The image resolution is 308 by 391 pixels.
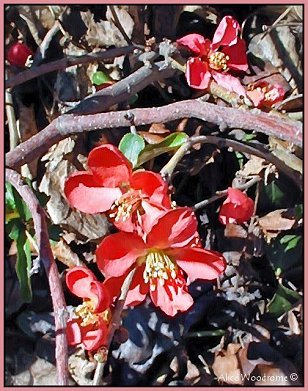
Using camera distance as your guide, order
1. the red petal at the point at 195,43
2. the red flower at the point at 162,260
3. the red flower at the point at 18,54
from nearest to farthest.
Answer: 1. the red flower at the point at 162,260
2. the red petal at the point at 195,43
3. the red flower at the point at 18,54

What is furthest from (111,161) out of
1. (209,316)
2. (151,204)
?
(209,316)

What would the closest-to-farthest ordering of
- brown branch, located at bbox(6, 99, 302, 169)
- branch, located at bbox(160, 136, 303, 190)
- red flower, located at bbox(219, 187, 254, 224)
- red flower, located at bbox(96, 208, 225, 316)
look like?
1. brown branch, located at bbox(6, 99, 302, 169)
2. red flower, located at bbox(96, 208, 225, 316)
3. branch, located at bbox(160, 136, 303, 190)
4. red flower, located at bbox(219, 187, 254, 224)

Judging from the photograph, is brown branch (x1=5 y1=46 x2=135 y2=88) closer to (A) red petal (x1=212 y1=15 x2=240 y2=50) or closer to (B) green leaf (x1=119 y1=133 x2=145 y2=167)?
(A) red petal (x1=212 y1=15 x2=240 y2=50)

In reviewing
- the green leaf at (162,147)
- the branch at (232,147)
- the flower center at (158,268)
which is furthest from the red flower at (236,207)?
the flower center at (158,268)

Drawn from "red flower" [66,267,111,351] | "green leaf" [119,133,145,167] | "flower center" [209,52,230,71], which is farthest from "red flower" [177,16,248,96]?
"red flower" [66,267,111,351]

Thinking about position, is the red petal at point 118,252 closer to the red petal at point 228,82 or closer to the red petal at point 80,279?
the red petal at point 80,279

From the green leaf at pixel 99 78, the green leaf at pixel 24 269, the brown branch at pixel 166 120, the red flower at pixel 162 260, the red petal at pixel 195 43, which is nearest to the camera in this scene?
the brown branch at pixel 166 120
